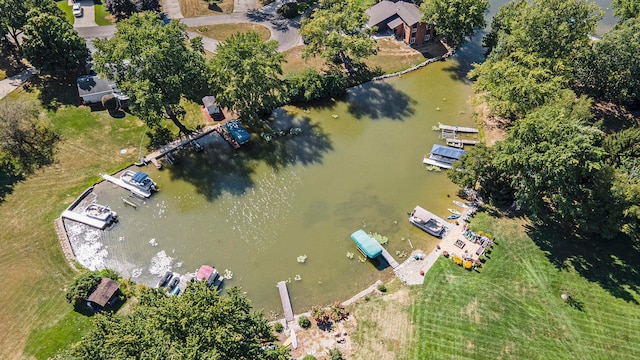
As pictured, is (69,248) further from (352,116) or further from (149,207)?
(352,116)

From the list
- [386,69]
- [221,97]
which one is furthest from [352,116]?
[221,97]

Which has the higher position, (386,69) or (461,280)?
(386,69)

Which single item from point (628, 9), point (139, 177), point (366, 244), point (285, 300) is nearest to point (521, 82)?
point (628, 9)

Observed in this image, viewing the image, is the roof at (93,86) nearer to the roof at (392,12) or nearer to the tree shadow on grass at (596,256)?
the roof at (392,12)

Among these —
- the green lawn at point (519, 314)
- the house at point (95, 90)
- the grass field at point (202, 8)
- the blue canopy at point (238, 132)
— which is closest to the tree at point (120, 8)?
the grass field at point (202, 8)

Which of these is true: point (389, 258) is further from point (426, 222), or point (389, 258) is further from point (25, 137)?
point (25, 137)

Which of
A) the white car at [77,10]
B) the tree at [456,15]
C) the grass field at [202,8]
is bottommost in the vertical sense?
the white car at [77,10]
